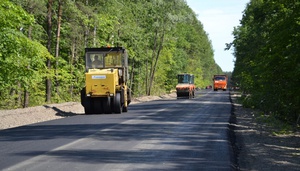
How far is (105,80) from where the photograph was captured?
950 inches

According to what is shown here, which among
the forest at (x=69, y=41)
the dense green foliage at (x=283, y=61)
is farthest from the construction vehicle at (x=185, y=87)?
the dense green foliage at (x=283, y=61)

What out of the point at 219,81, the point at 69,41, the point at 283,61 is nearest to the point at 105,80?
the point at 283,61

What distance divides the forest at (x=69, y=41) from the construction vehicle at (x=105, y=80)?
9.57 ft

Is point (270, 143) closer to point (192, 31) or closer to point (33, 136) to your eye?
point (33, 136)

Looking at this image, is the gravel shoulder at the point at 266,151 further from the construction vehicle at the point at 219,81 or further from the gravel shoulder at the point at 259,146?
the construction vehicle at the point at 219,81

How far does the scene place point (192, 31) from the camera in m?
112

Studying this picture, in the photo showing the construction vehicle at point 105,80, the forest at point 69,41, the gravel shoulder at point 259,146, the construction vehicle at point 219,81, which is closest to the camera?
the gravel shoulder at point 259,146

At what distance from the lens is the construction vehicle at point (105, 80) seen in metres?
24.1

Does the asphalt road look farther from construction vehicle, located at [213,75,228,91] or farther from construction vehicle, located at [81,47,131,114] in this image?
construction vehicle, located at [213,75,228,91]

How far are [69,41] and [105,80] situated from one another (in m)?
18.2

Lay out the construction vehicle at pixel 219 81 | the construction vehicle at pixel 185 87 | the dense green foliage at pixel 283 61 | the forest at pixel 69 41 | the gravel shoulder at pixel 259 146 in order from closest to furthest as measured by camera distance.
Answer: the gravel shoulder at pixel 259 146 → the dense green foliage at pixel 283 61 → the forest at pixel 69 41 → the construction vehicle at pixel 185 87 → the construction vehicle at pixel 219 81

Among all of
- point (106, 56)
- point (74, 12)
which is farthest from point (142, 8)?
point (106, 56)

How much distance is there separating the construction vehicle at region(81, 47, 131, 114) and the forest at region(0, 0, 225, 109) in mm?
2918

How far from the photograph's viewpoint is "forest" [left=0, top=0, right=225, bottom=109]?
2219cm
